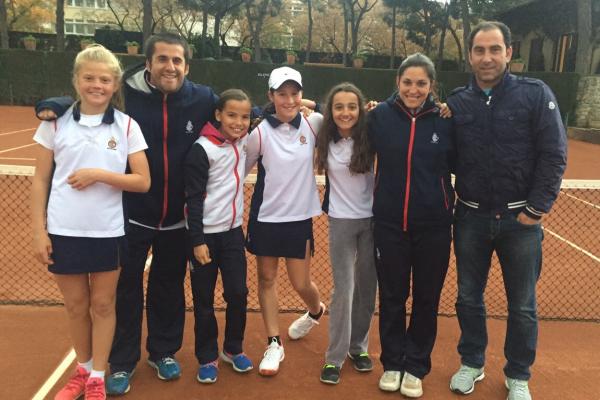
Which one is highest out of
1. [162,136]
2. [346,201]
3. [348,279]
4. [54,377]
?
[162,136]

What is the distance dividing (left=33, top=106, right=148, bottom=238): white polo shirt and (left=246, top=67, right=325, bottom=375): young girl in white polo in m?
0.82

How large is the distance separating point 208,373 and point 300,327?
2.87 feet

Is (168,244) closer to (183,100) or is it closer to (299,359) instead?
(183,100)

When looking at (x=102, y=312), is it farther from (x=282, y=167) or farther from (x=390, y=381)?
(x=390, y=381)

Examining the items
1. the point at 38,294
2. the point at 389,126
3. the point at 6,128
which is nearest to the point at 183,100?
the point at 389,126

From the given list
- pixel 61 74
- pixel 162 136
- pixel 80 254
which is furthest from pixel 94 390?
pixel 61 74

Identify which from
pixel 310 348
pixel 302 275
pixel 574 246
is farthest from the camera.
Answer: pixel 574 246

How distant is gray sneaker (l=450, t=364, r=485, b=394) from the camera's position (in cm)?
306

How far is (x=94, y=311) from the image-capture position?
9.04ft

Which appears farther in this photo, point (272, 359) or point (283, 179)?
point (272, 359)

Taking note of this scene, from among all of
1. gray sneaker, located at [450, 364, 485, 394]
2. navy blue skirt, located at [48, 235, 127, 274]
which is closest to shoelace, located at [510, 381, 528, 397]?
gray sneaker, located at [450, 364, 485, 394]

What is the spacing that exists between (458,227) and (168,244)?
1.69m

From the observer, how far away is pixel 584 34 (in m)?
22.1

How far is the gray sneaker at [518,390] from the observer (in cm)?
294
